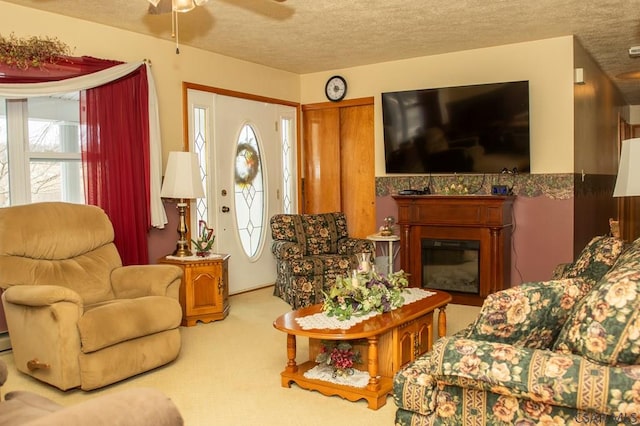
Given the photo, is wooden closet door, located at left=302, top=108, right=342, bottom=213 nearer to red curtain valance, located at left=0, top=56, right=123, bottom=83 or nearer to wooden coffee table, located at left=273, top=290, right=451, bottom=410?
red curtain valance, located at left=0, top=56, right=123, bottom=83

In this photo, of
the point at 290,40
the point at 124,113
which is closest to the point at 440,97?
the point at 290,40

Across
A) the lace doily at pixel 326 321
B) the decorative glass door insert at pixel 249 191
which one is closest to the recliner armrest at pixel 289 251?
the decorative glass door insert at pixel 249 191

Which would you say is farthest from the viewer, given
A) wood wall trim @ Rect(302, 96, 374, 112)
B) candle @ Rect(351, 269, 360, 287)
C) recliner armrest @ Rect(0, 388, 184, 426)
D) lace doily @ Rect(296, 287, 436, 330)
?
wood wall trim @ Rect(302, 96, 374, 112)

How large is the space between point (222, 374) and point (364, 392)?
3.41 feet

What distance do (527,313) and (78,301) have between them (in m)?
2.54

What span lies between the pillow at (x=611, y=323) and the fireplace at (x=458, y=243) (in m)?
3.61

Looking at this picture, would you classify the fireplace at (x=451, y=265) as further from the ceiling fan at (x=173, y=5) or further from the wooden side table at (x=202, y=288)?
the ceiling fan at (x=173, y=5)

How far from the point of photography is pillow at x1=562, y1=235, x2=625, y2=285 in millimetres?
3312

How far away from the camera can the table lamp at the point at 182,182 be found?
16.5ft

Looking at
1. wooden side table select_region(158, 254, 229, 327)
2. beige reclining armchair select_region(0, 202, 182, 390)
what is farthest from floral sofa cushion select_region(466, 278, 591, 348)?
wooden side table select_region(158, 254, 229, 327)

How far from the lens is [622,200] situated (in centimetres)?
984

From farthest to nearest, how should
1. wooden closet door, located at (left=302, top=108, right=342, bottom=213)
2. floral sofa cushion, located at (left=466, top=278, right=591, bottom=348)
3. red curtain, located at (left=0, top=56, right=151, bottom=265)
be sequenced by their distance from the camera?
wooden closet door, located at (left=302, top=108, right=342, bottom=213)
red curtain, located at (left=0, top=56, right=151, bottom=265)
floral sofa cushion, located at (left=466, top=278, right=591, bottom=348)

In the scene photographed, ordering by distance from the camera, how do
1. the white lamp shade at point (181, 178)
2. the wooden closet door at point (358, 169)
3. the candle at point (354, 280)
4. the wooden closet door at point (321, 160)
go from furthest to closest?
the wooden closet door at point (321, 160), the wooden closet door at point (358, 169), the white lamp shade at point (181, 178), the candle at point (354, 280)

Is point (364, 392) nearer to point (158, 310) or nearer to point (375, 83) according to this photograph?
point (158, 310)
